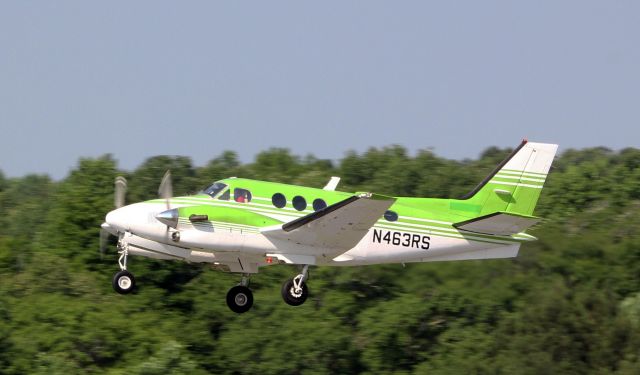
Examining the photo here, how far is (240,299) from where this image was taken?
24.0m

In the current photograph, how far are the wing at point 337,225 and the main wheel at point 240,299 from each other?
187 centimetres

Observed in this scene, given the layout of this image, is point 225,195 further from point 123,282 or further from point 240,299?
point 123,282

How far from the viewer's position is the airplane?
22047mm

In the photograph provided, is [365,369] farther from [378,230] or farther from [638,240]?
[378,230]

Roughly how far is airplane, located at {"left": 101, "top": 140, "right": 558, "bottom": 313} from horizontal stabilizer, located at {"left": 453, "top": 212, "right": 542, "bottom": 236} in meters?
0.02

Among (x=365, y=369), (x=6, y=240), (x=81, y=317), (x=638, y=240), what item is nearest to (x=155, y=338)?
(x=81, y=317)

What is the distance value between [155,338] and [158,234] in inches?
637

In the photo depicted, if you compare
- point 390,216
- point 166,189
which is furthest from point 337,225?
point 166,189

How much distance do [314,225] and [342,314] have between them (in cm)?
1610

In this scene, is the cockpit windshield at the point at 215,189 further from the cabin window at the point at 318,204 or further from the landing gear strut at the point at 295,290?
the landing gear strut at the point at 295,290

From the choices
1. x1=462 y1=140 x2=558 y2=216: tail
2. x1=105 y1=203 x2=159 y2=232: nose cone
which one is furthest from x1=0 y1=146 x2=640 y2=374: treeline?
x1=105 y1=203 x2=159 y2=232: nose cone

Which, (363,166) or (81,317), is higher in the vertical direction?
(363,166)

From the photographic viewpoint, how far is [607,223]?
41.0 m

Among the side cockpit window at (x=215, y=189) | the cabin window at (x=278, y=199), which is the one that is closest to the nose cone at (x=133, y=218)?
the side cockpit window at (x=215, y=189)
